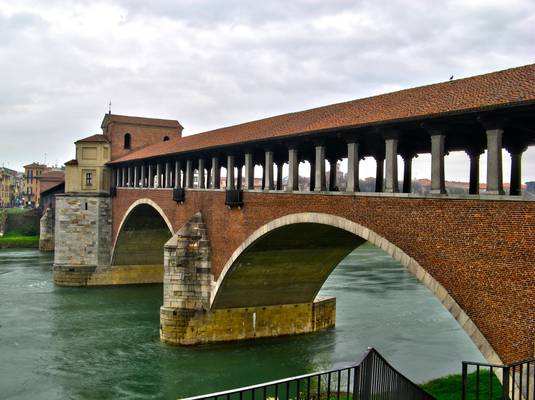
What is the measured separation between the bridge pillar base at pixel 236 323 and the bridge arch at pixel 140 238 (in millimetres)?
13213

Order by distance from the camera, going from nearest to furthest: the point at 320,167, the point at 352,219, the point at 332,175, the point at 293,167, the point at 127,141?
1. the point at 352,219
2. the point at 320,167
3. the point at 293,167
4. the point at 332,175
5. the point at 127,141

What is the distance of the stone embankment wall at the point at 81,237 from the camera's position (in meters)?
37.6

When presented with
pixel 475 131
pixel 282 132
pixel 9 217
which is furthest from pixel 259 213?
pixel 9 217

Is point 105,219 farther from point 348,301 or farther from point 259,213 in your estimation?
point 259,213

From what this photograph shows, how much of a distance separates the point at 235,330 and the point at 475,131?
13.3 meters

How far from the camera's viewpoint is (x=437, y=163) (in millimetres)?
12266

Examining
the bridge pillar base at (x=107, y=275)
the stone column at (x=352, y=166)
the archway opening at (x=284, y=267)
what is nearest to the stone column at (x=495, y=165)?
the stone column at (x=352, y=166)

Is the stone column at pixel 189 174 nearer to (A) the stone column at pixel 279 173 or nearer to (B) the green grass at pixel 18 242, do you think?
(A) the stone column at pixel 279 173

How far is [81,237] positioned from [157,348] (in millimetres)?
18264

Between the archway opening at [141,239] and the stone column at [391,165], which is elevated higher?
the stone column at [391,165]

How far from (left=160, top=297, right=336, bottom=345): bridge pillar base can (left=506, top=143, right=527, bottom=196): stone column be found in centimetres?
1300

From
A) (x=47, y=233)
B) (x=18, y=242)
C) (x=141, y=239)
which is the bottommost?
(x=18, y=242)

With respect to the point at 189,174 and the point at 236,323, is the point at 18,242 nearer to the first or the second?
the point at 189,174

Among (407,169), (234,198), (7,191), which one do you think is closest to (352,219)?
(407,169)
